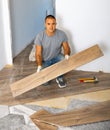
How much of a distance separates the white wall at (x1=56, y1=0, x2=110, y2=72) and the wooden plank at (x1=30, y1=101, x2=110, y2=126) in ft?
3.62

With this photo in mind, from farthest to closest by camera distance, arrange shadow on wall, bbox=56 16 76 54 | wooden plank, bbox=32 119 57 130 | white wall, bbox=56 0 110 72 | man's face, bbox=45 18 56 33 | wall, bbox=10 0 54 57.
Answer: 1. wall, bbox=10 0 54 57
2. shadow on wall, bbox=56 16 76 54
3. white wall, bbox=56 0 110 72
4. man's face, bbox=45 18 56 33
5. wooden plank, bbox=32 119 57 130

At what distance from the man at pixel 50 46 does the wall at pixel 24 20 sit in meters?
0.88

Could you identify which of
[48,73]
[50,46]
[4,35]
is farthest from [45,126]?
[4,35]

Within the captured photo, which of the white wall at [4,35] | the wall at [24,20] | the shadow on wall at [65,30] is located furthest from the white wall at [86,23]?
the wall at [24,20]

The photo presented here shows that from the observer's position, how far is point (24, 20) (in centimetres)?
383

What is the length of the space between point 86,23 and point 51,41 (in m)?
0.55

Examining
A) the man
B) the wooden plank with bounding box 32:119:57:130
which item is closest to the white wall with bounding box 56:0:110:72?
the man

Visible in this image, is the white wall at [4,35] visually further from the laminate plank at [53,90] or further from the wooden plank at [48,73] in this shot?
the wooden plank at [48,73]

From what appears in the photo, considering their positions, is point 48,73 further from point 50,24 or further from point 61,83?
point 50,24

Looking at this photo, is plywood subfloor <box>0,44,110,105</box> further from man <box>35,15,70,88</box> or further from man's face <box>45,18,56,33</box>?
man's face <box>45,18,56,33</box>

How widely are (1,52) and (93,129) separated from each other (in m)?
1.70

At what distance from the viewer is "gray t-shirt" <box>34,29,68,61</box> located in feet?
8.84

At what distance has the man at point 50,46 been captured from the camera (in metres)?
2.68

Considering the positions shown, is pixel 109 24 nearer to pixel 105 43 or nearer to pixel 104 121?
pixel 105 43
